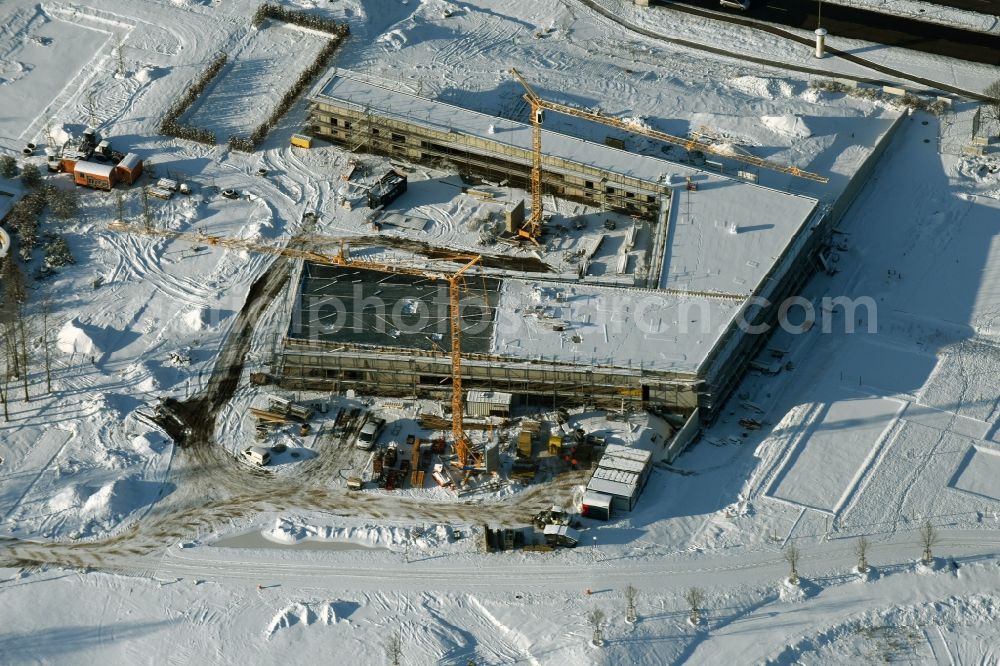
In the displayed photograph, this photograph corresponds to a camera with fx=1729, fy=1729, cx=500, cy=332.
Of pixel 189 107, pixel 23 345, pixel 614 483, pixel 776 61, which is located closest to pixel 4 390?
pixel 23 345

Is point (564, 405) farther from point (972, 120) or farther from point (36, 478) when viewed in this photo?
point (972, 120)

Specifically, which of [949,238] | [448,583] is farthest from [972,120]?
[448,583]

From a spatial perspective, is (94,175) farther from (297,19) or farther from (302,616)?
(302,616)

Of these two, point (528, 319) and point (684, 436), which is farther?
point (528, 319)

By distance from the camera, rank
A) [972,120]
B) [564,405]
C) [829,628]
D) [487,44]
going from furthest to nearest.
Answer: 1. [487,44]
2. [972,120]
3. [564,405]
4. [829,628]

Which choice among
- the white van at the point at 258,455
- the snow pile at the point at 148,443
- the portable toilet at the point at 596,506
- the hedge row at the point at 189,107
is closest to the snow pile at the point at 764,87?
the hedge row at the point at 189,107

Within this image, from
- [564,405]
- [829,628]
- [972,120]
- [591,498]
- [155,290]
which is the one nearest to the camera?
[829,628]
